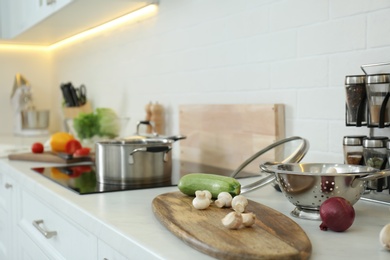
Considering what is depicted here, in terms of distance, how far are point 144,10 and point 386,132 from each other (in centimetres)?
146

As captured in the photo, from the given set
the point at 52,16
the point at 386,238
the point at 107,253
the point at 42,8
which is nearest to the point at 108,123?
the point at 52,16

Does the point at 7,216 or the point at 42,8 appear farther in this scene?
the point at 42,8

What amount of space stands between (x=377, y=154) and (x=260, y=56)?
2.09ft

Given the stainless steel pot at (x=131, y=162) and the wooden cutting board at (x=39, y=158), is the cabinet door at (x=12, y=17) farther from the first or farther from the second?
the stainless steel pot at (x=131, y=162)

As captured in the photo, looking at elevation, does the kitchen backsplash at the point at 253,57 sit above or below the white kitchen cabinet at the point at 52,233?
above

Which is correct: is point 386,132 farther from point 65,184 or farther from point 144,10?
point 144,10

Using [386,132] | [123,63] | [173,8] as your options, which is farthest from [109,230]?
[123,63]

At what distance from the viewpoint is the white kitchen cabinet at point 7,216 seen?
1.89 meters

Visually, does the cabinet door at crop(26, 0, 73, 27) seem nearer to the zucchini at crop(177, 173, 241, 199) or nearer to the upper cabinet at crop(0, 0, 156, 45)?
the upper cabinet at crop(0, 0, 156, 45)

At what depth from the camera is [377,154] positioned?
46.5 inches

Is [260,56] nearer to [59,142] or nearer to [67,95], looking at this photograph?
[59,142]

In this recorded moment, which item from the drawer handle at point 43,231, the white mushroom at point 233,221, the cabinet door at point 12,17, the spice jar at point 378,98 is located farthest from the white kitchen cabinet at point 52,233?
the cabinet door at point 12,17

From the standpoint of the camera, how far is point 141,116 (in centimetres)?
255

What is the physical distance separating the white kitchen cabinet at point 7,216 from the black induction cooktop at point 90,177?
15cm
